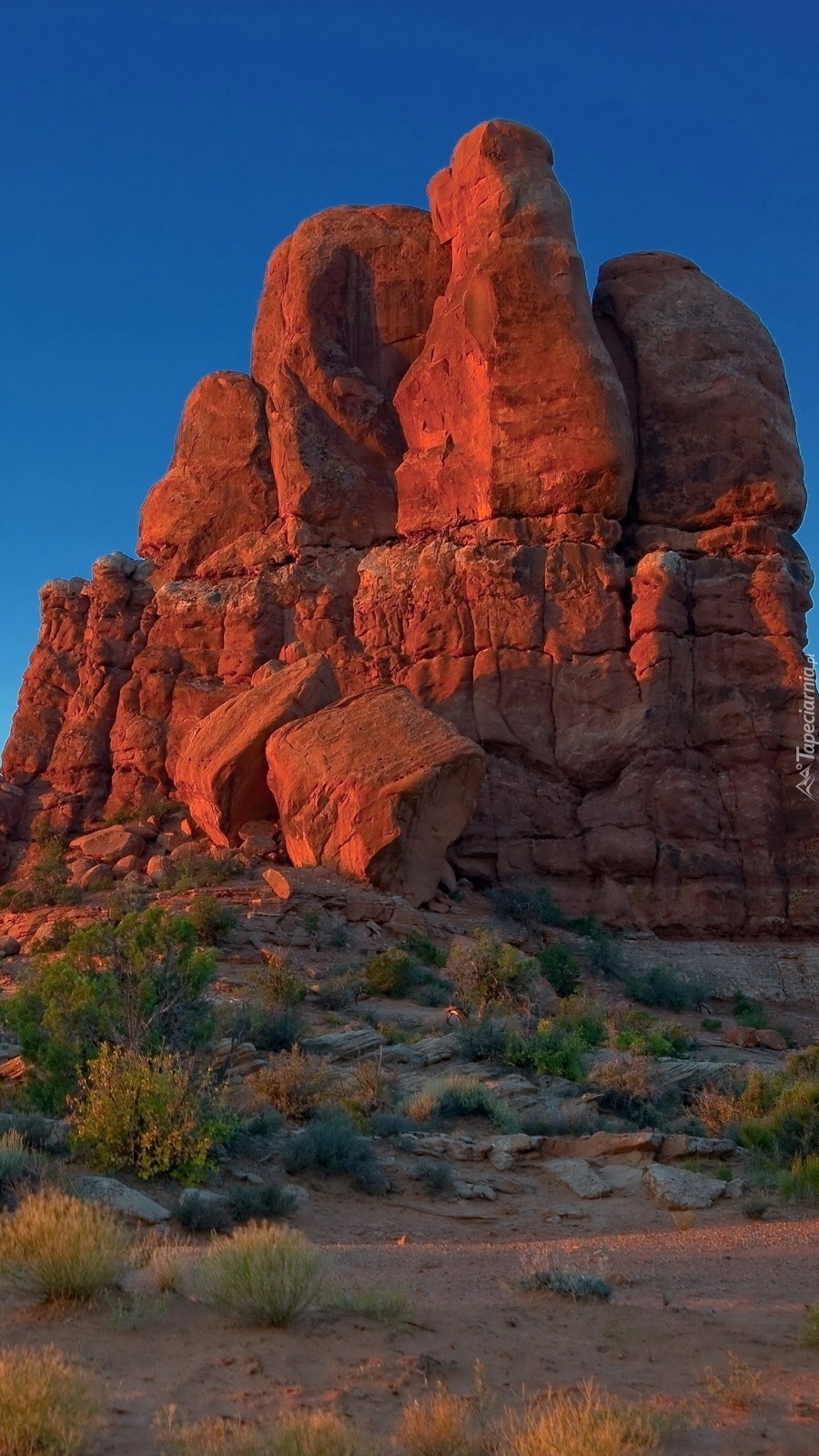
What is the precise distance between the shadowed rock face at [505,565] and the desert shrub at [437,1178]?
16489mm

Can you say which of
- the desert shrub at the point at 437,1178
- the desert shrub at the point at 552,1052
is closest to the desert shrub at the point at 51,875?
the desert shrub at the point at 552,1052

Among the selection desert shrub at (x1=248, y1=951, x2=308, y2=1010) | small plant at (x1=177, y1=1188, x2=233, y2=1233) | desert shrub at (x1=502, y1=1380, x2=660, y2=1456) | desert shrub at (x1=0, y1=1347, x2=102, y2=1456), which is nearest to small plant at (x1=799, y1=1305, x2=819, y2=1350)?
desert shrub at (x1=502, y1=1380, x2=660, y2=1456)

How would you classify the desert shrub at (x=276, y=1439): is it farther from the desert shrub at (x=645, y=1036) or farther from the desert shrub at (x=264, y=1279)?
the desert shrub at (x=645, y=1036)

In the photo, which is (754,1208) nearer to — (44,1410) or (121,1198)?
(121,1198)

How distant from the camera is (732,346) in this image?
35.1 metres

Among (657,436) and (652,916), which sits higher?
(657,436)

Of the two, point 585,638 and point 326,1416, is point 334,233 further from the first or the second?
point 326,1416

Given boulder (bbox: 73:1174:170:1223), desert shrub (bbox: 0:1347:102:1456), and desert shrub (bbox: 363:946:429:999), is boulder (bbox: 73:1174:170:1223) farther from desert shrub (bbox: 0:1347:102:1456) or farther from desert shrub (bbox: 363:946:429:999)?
desert shrub (bbox: 363:946:429:999)

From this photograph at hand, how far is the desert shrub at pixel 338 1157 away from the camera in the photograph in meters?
9.95

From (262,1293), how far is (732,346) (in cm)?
3394

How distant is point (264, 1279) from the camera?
19.3 feet

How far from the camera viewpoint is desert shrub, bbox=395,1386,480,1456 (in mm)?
4457

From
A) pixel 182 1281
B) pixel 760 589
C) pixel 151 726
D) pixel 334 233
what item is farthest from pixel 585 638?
pixel 182 1281

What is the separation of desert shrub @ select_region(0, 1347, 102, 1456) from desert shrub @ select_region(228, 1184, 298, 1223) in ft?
12.2
